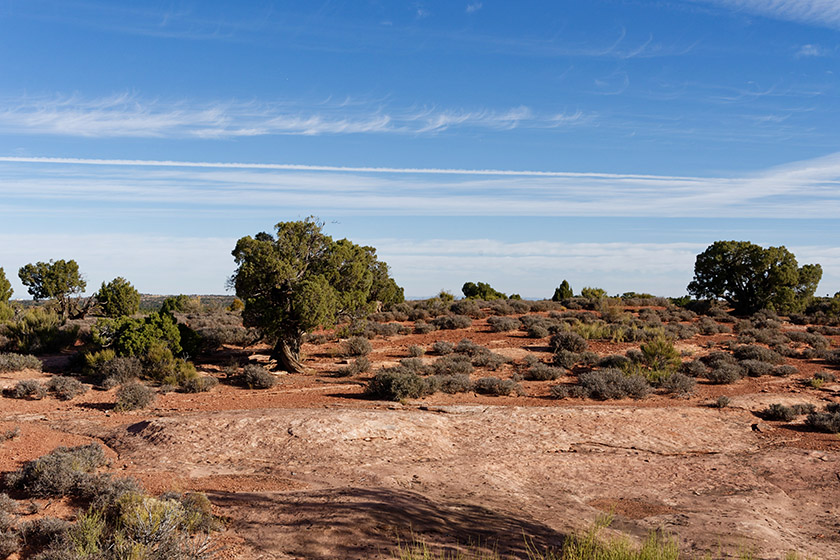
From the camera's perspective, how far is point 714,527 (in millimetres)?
7898

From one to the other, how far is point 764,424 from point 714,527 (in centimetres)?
789

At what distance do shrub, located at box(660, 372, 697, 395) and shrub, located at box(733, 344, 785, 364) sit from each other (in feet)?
20.2

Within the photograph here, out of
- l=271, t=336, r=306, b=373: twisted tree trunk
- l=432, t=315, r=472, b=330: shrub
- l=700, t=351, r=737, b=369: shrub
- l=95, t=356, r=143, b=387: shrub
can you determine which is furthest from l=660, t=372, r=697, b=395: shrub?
l=95, t=356, r=143, b=387: shrub

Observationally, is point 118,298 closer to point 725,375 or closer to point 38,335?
point 38,335

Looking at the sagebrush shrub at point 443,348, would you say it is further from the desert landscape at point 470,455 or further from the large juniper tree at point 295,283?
the large juniper tree at point 295,283

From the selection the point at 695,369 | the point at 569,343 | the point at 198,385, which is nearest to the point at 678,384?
the point at 695,369

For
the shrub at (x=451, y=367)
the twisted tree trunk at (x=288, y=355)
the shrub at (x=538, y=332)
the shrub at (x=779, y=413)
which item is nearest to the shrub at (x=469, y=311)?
the shrub at (x=538, y=332)

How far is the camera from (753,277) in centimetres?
3691

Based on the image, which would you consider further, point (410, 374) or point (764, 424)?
point (410, 374)

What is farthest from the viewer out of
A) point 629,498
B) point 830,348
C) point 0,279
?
point 0,279

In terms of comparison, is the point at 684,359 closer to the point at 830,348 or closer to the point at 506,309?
the point at 830,348

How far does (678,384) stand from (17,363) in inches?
819

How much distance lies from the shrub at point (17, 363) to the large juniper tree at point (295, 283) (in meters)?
6.88

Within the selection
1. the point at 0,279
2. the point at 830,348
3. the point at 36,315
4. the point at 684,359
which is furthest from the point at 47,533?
the point at 0,279
